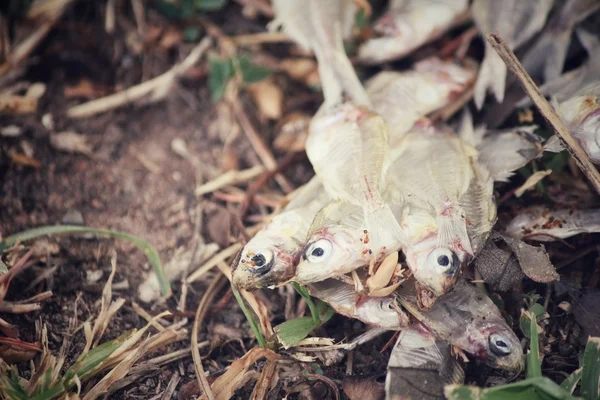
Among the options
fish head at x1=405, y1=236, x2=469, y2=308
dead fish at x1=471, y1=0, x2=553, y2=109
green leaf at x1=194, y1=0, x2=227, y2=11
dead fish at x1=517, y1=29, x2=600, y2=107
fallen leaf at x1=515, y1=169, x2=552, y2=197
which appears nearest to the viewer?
fish head at x1=405, y1=236, x2=469, y2=308

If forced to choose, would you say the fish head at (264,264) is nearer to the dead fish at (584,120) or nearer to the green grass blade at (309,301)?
the green grass blade at (309,301)

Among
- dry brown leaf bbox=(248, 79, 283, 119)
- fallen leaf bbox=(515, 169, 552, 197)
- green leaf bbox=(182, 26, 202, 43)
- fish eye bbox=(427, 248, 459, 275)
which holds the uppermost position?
green leaf bbox=(182, 26, 202, 43)

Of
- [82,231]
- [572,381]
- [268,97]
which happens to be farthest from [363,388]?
[268,97]

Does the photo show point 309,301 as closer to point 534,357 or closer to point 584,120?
point 534,357

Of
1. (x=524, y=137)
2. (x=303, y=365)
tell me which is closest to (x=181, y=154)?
(x=303, y=365)

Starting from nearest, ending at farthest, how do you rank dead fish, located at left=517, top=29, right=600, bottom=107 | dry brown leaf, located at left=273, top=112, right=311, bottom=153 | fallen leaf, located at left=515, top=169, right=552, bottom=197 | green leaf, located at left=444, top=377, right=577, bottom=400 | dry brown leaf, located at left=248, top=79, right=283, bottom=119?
green leaf, located at left=444, top=377, right=577, bottom=400 < fallen leaf, located at left=515, top=169, right=552, bottom=197 < dead fish, located at left=517, top=29, right=600, bottom=107 < dry brown leaf, located at left=273, top=112, right=311, bottom=153 < dry brown leaf, located at left=248, top=79, right=283, bottom=119

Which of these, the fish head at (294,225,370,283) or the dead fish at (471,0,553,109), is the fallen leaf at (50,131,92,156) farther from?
the dead fish at (471,0,553,109)

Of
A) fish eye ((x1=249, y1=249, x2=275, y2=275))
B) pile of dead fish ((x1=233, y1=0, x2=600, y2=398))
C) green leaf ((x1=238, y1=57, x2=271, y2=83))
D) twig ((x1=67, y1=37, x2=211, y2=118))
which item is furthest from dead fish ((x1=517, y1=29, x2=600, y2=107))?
twig ((x1=67, y1=37, x2=211, y2=118))
